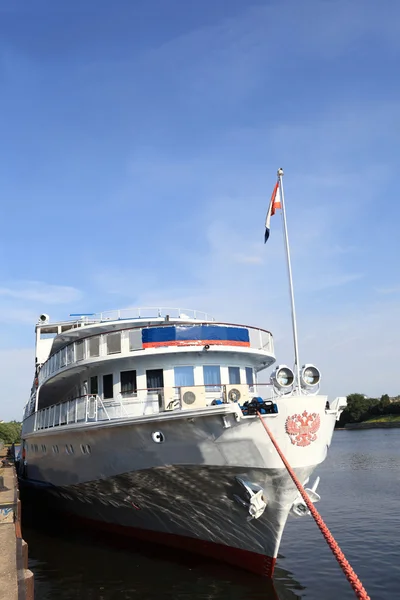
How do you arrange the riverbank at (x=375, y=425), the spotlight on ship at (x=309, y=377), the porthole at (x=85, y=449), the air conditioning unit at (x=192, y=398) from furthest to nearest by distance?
the riverbank at (x=375, y=425) < the porthole at (x=85, y=449) < the air conditioning unit at (x=192, y=398) < the spotlight on ship at (x=309, y=377)

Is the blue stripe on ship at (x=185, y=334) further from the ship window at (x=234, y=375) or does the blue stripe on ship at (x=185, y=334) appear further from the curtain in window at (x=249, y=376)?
the curtain in window at (x=249, y=376)

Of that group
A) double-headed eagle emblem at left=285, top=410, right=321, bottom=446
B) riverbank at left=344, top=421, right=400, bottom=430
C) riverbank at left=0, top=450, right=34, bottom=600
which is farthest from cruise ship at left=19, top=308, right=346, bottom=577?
riverbank at left=344, top=421, right=400, bottom=430

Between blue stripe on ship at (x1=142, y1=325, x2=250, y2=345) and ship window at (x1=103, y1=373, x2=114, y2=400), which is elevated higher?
blue stripe on ship at (x1=142, y1=325, x2=250, y2=345)

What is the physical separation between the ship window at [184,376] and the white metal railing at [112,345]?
4.02ft

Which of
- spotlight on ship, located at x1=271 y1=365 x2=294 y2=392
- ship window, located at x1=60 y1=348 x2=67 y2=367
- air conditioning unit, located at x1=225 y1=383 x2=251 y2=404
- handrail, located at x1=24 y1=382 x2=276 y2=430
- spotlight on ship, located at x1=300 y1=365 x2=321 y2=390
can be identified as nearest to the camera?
spotlight on ship, located at x1=271 y1=365 x2=294 y2=392

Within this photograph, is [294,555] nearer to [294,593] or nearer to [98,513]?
[294,593]

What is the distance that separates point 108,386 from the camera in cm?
1418

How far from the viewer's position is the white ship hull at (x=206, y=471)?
1030cm

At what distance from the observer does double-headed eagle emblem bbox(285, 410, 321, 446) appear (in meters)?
10.4

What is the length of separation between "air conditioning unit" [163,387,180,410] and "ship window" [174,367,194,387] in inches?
50.9

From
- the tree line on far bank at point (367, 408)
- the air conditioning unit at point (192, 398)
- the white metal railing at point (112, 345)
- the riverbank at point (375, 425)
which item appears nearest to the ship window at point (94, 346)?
the white metal railing at point (112, 345)

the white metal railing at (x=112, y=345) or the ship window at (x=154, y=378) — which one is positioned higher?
the white metal railing at (x=112, y=345)

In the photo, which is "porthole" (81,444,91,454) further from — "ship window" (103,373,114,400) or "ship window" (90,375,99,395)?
"ship window" (90,375,99,395)

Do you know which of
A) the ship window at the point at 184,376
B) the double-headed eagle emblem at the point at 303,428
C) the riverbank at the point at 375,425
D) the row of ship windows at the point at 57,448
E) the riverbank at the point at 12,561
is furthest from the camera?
the riverbank at the point at 375,425
